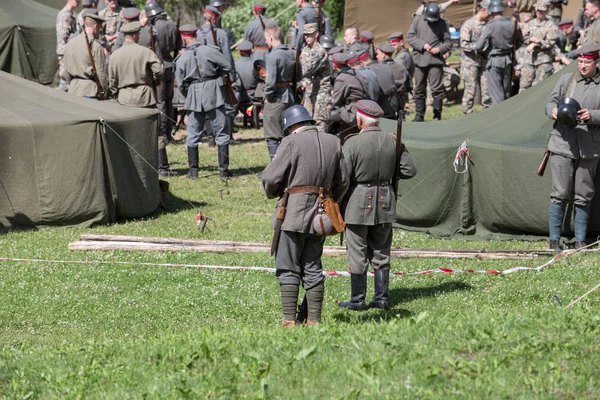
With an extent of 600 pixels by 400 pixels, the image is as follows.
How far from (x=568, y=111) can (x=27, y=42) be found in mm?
16302

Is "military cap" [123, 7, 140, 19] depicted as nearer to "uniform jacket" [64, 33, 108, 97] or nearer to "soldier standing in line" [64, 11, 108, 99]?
"soldier standing in line" [64, 11, 108, 99]

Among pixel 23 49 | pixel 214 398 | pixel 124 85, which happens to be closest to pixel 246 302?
pixel 214 398

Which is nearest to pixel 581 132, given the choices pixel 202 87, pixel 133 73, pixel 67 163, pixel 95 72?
pixel 67 163

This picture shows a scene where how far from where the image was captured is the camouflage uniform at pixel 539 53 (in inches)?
727

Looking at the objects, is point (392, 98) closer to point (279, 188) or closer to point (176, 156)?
point (176, 156)

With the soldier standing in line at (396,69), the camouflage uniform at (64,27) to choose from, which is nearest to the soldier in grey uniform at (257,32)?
the soldier standing in line at (396,69)

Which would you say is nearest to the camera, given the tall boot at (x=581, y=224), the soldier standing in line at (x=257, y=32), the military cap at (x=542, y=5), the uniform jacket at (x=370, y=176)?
the uniform jacket at (x=370, y=176)

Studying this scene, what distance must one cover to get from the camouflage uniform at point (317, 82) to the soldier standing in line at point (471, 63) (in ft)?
14.9

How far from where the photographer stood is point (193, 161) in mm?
15602

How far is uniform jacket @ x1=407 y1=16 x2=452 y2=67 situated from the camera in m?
19.2

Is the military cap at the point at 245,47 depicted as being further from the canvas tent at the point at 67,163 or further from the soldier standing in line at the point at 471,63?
the canvas tent at the point at 67,163

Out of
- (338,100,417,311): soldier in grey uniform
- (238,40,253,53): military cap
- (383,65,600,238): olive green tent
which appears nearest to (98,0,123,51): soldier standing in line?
(238,40,253,53): military cap

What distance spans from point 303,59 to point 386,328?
358 inches

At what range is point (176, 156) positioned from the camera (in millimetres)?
17594
